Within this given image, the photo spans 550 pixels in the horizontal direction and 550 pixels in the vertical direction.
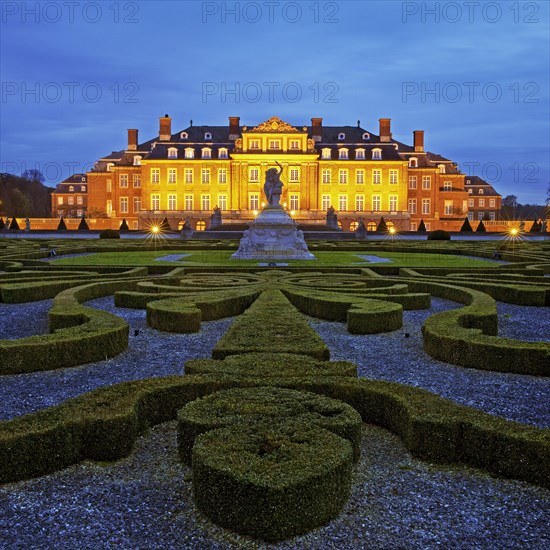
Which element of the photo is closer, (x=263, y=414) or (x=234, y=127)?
(x=263, y=414)

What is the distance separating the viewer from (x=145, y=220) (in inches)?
2045

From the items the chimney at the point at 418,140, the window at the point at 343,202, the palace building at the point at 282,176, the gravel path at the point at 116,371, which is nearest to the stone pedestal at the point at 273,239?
the gravel path at the point at 116,371

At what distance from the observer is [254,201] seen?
51.7 meters

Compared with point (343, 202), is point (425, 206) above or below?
below

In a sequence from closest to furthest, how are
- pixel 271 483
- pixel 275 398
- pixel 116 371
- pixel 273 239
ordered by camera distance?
1. pixel 271 483
2. pixel 275 398
3. pixel 116 371
4. pixel 273 239

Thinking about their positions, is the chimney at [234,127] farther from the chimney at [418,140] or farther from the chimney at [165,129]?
the chimney at [418,140]

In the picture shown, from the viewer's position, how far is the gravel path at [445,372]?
180 inches

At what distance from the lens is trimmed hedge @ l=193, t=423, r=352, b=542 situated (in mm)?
2705

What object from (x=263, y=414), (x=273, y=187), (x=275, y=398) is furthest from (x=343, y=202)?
(x=263, y=414)

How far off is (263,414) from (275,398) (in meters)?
0.28

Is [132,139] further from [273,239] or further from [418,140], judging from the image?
[273,239]

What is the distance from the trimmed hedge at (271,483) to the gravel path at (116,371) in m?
2.04

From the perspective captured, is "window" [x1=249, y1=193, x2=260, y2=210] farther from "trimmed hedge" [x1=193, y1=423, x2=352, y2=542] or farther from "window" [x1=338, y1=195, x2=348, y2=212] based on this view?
"trimmed hedge" [x1=193, y1=423, x2=352, y2=542]

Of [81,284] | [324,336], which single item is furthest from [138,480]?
[81,284]
